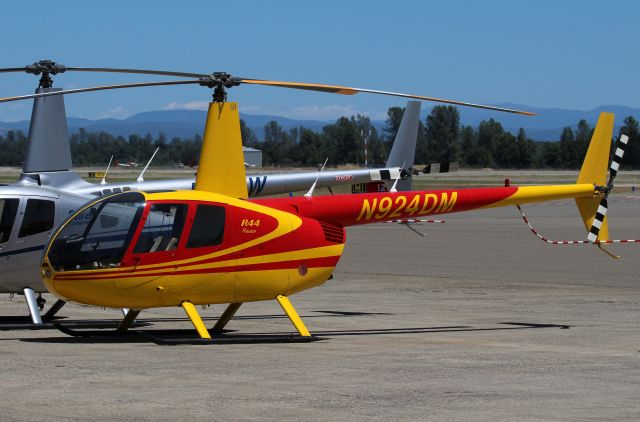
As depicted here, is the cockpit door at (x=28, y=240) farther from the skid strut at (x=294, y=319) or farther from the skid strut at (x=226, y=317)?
the skid strut at (x=294, y=319)

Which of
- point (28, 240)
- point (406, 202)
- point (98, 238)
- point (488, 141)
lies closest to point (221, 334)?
point (98, 238)

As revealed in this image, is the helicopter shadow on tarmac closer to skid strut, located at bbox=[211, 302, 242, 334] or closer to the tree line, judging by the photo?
skid strut, located at bbox=[211, 302, 242, 334]

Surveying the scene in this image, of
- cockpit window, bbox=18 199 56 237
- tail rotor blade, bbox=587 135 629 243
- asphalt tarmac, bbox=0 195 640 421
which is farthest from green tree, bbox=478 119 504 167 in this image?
cockpit window, bbox=18 199 56 237

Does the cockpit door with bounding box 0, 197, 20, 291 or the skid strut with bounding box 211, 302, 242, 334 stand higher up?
the cockpit door with bounding box 0, 197, 20, 291

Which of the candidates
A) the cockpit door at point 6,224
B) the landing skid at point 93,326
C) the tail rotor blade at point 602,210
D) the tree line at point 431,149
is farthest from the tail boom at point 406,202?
the tree line at point 431,149

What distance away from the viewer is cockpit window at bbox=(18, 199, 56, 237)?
1460 cm

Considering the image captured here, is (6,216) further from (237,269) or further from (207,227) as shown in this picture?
(237,269)

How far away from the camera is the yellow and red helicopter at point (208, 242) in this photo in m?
12.6

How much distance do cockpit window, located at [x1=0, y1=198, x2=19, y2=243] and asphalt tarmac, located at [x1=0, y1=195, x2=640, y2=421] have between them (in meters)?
1.33

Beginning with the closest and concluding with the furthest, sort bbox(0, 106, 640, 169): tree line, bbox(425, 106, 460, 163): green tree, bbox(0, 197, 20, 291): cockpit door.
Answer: bbox(0, 197, 20, 291): cockpit door → bbox(0, 106, 640, 169): tree line → bbox(425, 106, 460, 163): green tree

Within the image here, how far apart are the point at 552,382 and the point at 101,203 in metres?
5.35

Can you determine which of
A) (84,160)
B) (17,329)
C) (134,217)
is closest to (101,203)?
(134,217)

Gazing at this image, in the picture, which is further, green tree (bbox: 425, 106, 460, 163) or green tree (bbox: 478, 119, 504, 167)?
green tree (bbox: 425, 106, 460, 163)

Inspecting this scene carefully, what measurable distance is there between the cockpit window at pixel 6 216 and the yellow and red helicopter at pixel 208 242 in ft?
6.47
